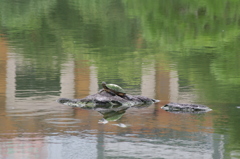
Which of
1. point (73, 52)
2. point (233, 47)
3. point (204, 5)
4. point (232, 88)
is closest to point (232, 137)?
point (232, 88)

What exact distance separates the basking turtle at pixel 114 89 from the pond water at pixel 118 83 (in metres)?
0.85

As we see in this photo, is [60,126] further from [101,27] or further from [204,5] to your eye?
[204,5]

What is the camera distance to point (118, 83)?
1972 centimetres

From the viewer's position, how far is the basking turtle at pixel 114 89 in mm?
16641

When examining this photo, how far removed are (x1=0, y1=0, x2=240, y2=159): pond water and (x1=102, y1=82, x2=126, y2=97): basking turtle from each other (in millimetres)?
853

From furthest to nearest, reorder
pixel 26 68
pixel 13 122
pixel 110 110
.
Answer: pixel 26 68 < pixel 110 110 < pixel 13 122

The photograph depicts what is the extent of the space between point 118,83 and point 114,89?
3.07 m

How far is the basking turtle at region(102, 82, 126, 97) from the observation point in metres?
16.6

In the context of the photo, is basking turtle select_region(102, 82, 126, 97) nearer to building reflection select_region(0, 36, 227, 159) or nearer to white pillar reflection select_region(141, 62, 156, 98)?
building reflection select_region(0, 36, 227, 159)

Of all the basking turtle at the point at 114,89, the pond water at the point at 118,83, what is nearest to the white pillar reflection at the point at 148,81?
the pond water at the point at 118,83

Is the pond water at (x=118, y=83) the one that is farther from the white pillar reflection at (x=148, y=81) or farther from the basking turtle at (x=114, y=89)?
the basking turtle at (x=114, y=89)

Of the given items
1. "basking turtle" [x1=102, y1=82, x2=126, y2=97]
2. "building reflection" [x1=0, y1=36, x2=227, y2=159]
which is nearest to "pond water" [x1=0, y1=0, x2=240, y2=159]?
"building reflection" [x1=0, y1=36, x2=227, y2=159]

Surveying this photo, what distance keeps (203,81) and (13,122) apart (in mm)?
7915

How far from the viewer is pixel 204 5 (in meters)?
56.7
